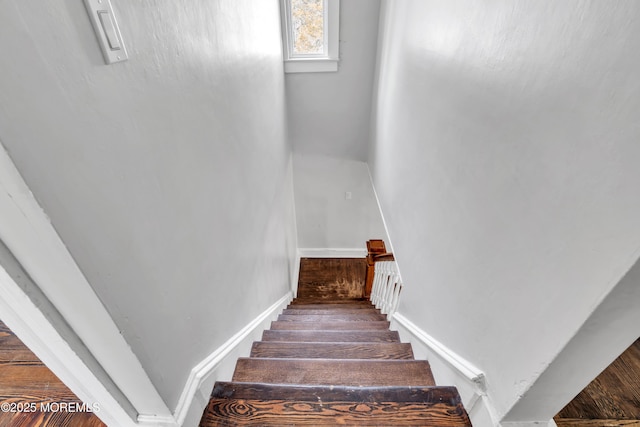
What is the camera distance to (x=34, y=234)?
1.48 ft

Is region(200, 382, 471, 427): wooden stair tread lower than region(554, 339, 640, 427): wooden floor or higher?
higher

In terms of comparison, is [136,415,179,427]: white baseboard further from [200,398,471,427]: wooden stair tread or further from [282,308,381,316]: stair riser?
[282,308,381,316]: stair riser

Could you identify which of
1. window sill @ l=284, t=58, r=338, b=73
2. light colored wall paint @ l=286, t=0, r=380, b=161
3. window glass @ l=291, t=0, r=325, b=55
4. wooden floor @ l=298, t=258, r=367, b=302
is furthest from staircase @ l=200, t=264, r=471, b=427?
window glass @ l=291, t=0, r=325, b=55

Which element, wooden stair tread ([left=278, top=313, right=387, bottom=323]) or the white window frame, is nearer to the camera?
wooden stair tread ([left=278, top=313, right=387, bottom=323])

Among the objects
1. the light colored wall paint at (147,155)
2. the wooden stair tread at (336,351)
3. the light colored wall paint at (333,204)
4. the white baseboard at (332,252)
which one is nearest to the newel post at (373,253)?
the light colored wall paint at (333,204)

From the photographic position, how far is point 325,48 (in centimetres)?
324

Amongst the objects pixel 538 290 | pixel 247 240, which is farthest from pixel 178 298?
pixel 538 290

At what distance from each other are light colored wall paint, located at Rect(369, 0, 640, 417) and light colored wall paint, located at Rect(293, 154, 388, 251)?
9.45 ft

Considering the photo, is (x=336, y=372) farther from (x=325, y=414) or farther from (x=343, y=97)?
(x=343, y=97)

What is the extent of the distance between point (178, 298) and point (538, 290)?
3.11 feet

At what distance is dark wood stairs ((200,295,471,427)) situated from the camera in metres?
1.02

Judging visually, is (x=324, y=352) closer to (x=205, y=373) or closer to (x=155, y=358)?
(x=205, y=373)

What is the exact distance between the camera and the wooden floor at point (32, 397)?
0.90m

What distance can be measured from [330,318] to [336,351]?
1.03 m
